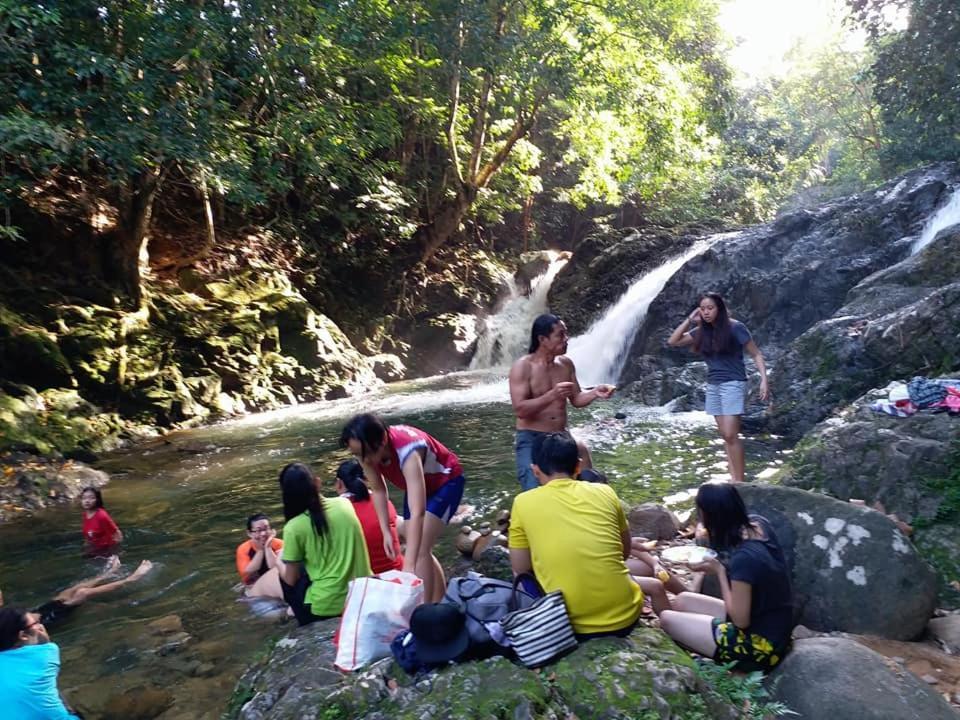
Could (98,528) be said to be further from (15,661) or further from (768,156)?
(768,156)

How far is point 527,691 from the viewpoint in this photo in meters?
2.69

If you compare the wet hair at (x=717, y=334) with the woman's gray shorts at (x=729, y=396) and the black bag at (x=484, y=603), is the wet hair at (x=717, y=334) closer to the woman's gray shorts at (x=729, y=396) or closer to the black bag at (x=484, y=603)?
the woman's gray shorts at (x=729, y=396)

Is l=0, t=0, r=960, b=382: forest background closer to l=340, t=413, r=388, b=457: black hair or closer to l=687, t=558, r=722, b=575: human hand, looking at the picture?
l=340, t=413, r=388, b=457: black hair

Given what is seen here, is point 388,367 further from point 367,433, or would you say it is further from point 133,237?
point 367,433

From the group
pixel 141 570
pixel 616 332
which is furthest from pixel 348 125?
pixel 141 570

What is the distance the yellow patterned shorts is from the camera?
3.22 m

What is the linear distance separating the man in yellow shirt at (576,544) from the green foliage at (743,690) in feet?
1.45

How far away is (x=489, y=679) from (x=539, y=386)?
2409 mm

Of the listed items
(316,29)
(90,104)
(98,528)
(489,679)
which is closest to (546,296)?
(316,29)

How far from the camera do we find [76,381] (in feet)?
38.4

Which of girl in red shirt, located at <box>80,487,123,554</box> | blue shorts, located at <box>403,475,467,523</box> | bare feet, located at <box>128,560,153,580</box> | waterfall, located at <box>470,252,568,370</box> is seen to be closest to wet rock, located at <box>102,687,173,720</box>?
blue shorts, located at <box>403,475,467,523</box>

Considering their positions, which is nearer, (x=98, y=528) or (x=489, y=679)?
(x=489, y=679)

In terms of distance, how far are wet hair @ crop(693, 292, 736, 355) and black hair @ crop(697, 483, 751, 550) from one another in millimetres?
2843

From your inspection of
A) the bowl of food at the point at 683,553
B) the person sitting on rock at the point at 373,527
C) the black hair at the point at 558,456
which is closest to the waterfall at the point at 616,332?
the bowl of food at the point at 683,553
